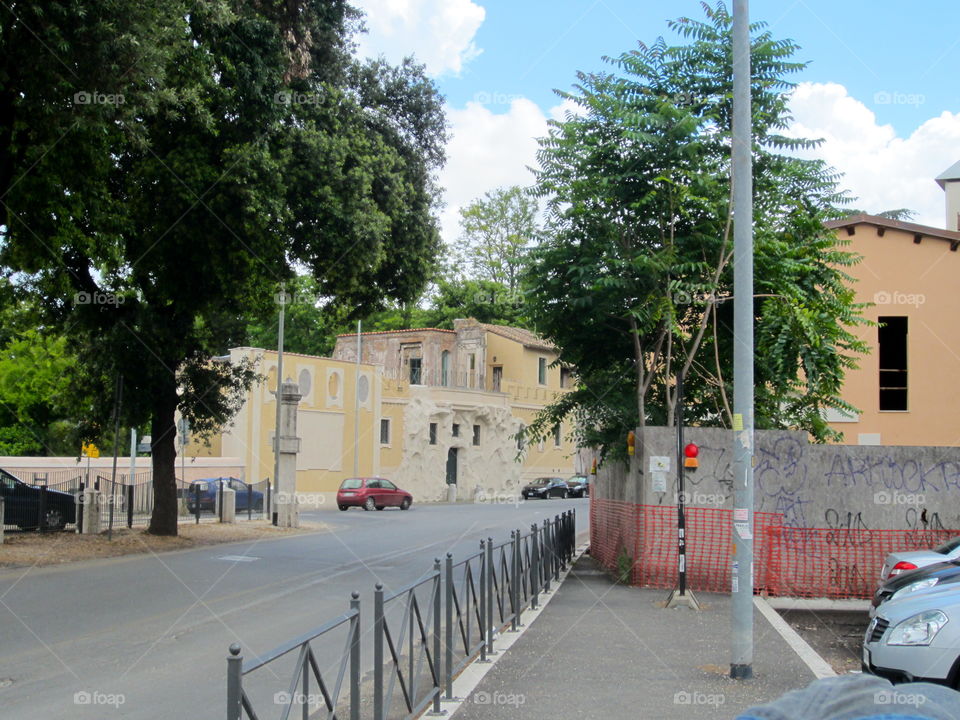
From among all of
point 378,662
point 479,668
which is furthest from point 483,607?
point 378,662

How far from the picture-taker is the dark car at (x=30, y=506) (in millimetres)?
22219

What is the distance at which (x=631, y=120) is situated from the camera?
15672mm

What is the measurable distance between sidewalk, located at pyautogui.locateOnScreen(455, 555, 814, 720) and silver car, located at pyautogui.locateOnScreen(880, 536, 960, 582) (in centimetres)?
187

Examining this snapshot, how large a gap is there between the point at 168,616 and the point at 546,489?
43258 millimetres

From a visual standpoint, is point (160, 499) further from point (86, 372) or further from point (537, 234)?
point (537, 234)

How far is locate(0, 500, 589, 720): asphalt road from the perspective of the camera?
26.6ft

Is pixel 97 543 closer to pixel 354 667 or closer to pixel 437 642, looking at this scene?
pixel 437 642

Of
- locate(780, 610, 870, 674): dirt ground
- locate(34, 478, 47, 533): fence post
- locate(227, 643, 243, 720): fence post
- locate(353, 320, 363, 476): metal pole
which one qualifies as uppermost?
locate(353, 320, 363, 476): metal pole

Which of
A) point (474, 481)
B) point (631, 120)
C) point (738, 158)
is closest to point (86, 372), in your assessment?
point (631, 120)

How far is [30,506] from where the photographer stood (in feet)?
74.3

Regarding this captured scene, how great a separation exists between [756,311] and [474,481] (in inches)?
1529

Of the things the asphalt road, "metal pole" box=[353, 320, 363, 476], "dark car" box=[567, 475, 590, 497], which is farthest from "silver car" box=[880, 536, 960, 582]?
"dark car" box=[567, 475, 590, 497]

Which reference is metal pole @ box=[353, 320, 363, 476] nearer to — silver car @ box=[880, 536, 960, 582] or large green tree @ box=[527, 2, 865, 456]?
large green tree @ box=[527, 2, 865, 456]

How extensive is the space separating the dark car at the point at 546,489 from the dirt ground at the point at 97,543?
28.7 m
